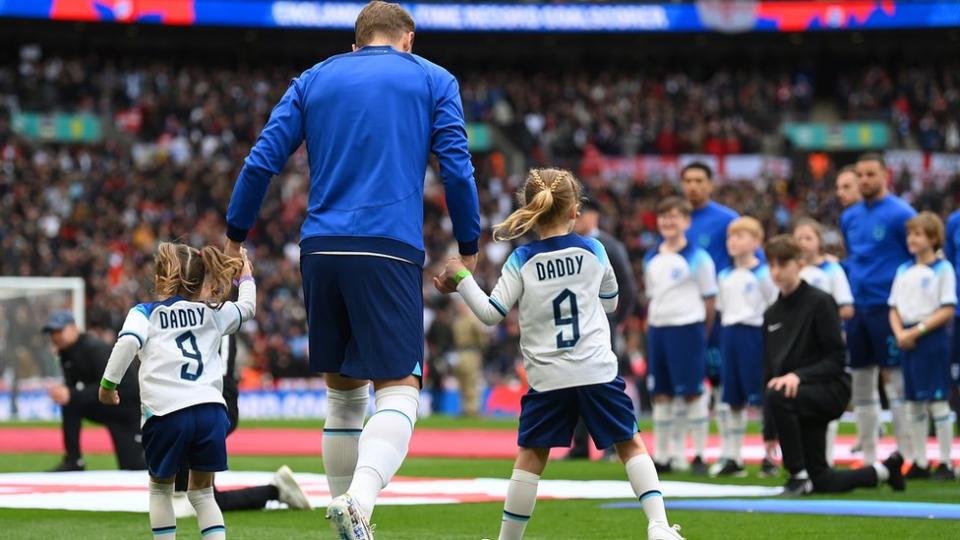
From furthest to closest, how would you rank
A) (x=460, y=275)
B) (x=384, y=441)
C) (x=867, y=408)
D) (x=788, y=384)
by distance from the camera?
(x=867, y=408)
(x=788, y=384)
(x=460, y=275)
(x=384, y=441)

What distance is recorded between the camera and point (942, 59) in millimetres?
46250

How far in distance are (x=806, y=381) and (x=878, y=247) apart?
2742 millimetres

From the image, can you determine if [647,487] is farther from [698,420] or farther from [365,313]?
[698,420]

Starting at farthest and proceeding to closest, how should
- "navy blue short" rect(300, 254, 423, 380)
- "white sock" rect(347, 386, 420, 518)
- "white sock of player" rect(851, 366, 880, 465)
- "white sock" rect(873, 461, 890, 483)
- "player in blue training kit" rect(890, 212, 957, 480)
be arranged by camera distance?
"white sock of player" rect(851, 366, 880, 465), "player in blue training kit" rect(890, 212, 957, 480), "white sock" rect(873, 461, 890, 483), "navy blue short" rect(300, 254, 423, 380), "white sock" rect(347, 386, 420, 518)

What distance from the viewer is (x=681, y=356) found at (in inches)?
464

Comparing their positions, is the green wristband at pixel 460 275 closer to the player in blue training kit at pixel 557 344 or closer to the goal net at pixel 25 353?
the player in blue training kit at pixel 557 344

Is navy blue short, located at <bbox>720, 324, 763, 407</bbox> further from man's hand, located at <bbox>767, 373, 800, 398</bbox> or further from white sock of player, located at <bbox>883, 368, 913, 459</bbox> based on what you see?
man's hand, located at <bbox>767, 373, 800, 398</bbox>

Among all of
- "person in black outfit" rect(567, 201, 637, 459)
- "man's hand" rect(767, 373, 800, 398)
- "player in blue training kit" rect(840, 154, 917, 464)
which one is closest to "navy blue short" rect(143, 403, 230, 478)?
"man's hand" rect(767, 373, 800, 398)

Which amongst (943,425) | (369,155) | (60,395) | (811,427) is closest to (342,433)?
(369,155)

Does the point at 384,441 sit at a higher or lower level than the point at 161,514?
higher

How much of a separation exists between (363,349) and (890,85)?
41.8 meters

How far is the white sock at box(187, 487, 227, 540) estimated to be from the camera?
638 centimetres

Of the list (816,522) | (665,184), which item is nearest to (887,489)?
(816,522)

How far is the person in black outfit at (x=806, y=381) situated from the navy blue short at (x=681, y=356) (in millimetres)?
1909
